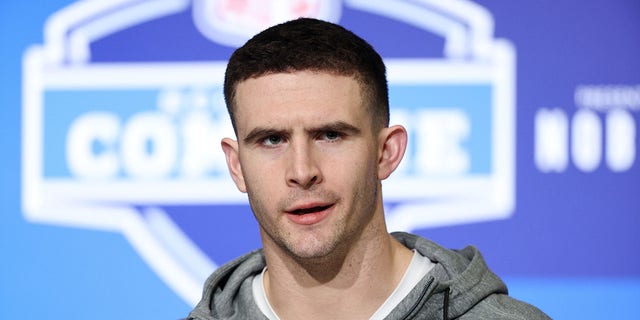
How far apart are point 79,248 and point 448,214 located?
113 centimetres

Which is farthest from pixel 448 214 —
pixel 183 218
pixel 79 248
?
pixel 79 248

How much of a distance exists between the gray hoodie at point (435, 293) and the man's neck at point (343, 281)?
2.3 inches

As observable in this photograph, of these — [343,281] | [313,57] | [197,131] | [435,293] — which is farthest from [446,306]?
[197,131]

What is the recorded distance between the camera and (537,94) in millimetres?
2887

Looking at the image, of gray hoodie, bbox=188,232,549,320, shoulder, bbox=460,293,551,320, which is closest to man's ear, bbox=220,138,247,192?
gray hoodie, bbox=188,232,549,320

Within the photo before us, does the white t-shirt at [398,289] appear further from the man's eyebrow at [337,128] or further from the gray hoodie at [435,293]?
the man's eyebrow at [337,128]

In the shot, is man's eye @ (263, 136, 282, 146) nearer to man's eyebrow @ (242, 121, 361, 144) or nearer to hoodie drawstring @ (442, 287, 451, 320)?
man's eyebrow @ (242, 121, 361, 144)

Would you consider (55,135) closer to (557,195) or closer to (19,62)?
(19,62)

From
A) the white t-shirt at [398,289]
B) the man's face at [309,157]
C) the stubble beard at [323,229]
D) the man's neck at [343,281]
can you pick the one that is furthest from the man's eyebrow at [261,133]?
the white t-shirt at [398,289]

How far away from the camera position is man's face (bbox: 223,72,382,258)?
1.67 metres

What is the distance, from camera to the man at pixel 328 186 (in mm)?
1680

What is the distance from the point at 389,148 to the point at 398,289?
0.86 ft

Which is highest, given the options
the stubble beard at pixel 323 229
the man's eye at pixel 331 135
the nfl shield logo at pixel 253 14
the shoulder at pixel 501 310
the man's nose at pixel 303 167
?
the nfl shield logo at pixel 253 14

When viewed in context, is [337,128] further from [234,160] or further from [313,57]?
[234,160]
